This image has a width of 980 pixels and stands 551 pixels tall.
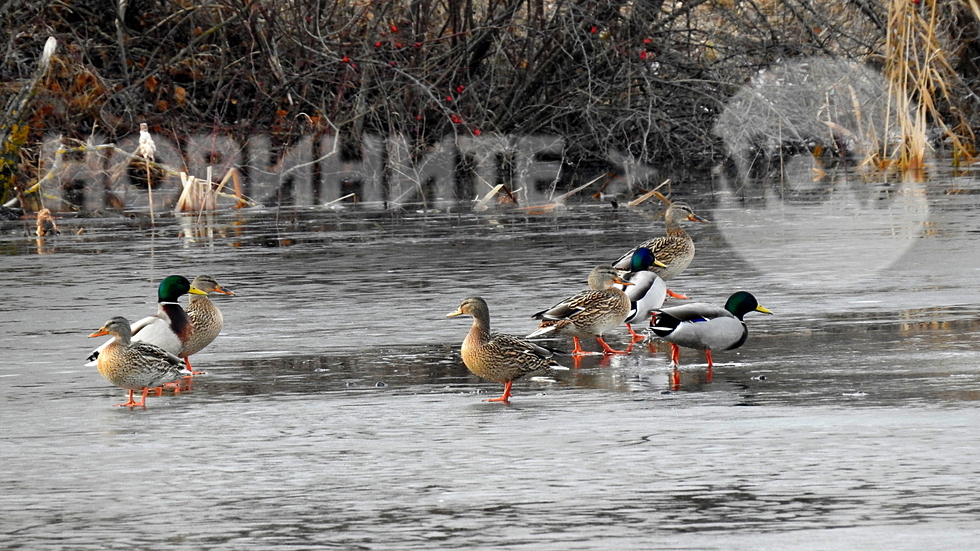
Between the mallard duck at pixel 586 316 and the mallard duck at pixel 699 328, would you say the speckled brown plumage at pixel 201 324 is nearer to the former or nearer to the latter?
the mallard duck at pixel 586 316

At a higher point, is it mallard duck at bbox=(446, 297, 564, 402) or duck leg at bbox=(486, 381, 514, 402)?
mallard duck at bbox=(446, 297, 564, 402)

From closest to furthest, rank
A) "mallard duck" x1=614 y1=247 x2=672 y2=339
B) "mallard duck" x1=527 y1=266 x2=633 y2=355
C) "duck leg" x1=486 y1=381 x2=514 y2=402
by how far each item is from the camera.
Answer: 1. "duck leg" x1=486 y1=381 x2=514 y2=402
2. "mallard duck" x1=527 y1=266 x2=633 y2=355
3. "mallard duck" x1=614 y1=247 x2=672 y2=339

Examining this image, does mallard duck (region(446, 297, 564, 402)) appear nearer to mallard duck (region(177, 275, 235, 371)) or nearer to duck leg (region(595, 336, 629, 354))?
duck leg (region(595, 336, 629, 354))

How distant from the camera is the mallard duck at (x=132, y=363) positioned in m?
7.89

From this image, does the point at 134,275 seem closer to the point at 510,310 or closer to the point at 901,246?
the point at 510,310

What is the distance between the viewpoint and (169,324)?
893 centimetres

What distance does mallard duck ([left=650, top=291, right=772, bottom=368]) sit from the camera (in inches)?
333

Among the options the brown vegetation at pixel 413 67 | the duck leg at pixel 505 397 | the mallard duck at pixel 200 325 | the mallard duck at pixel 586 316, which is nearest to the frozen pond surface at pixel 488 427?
the duck leg at pixel 505 397

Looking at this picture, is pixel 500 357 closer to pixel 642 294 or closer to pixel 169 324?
pixel 169 324

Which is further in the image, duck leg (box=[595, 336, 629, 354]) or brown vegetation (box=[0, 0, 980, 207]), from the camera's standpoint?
brown vegetation (box=[0, 0, 980, 207])

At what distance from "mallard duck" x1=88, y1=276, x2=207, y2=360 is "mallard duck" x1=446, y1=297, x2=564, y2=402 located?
1690 millimetres

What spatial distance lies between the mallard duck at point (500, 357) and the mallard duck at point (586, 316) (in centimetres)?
118

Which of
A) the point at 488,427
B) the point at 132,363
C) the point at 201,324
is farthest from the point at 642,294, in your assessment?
the point at 132,363

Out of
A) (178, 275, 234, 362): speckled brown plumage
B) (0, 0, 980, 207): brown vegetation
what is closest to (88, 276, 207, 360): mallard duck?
(178, 275, 234, 362): speckled brown plumage
